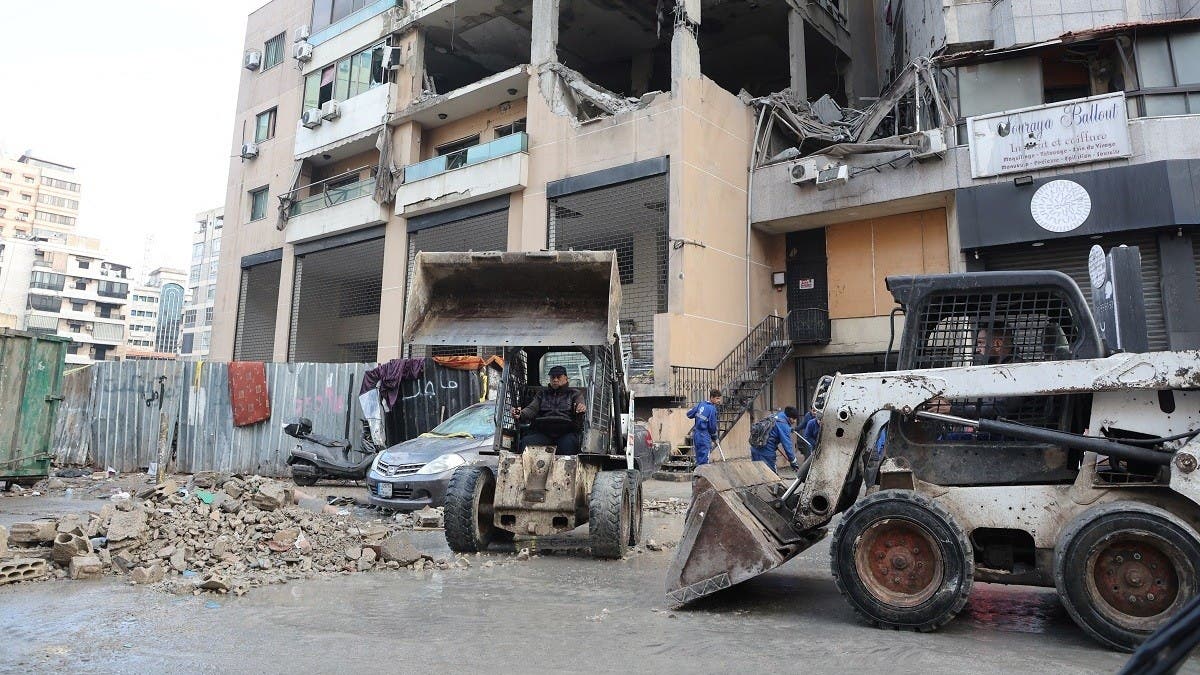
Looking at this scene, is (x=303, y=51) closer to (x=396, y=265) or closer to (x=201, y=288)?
(x=396, y=265)

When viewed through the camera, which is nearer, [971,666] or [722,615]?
[971,666]

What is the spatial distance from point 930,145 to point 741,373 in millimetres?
6868

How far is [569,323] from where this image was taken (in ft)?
24.0

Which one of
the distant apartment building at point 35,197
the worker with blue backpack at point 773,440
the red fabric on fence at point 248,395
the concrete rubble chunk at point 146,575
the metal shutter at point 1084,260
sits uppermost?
the distant apartment building at point 35,197

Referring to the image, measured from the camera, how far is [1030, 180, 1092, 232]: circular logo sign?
47.8 feet

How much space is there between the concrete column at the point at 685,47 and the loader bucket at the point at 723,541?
14369mm

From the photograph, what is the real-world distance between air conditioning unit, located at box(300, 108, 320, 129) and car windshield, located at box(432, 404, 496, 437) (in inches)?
766

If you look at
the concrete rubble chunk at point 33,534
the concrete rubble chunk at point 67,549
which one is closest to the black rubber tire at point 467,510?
the concrete rubble chunk at point 67,549

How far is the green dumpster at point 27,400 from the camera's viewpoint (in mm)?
10570

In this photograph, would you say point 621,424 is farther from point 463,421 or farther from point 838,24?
point 838,24

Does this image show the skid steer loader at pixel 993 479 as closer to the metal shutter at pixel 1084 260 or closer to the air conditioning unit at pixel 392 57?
the metal shutter at pixel 1084 260

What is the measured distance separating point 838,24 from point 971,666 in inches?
940

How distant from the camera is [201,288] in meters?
88.6

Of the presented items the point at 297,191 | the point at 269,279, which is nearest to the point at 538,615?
the point at 297,191
